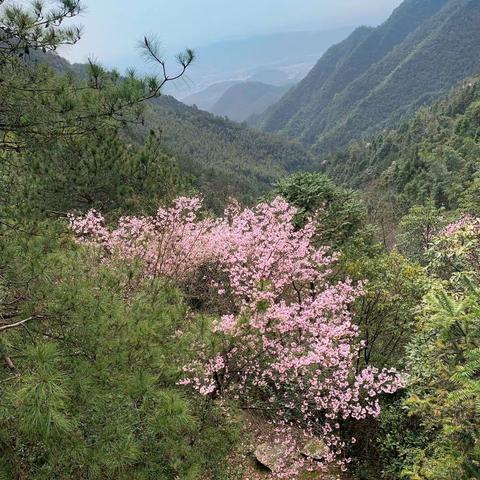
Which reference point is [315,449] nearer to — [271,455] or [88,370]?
[271,455]

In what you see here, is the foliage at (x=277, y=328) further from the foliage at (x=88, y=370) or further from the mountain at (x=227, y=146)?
the mountain at (x=227, y=146)

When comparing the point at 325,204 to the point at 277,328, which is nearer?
the point at 277,328

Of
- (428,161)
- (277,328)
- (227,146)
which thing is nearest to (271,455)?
(277,328)

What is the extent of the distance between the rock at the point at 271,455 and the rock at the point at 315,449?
1.30ft

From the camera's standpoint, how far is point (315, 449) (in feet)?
27.2

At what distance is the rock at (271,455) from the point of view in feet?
27.0

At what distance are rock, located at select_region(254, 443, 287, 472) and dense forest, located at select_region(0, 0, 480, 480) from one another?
0.07m

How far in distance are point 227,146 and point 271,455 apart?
405 ft

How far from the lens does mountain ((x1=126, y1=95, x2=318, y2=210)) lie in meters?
108

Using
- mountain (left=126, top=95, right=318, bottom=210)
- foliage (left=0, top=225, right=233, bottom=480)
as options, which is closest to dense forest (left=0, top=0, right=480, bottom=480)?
foliage (left=0, top=225, right=233, bottom=480)

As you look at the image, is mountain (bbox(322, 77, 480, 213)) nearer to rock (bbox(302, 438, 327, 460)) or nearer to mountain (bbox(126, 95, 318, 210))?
rock (bbox(302, 438, 327, 460))

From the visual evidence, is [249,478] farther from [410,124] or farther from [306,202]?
[410,124]

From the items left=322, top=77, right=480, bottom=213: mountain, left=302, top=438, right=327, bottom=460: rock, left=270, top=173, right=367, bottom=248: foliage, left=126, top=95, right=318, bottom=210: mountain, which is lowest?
left=302, top=438, right=327, bottom=460: rock

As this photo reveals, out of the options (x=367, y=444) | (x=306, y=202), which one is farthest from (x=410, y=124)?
(x=367, y=444)
